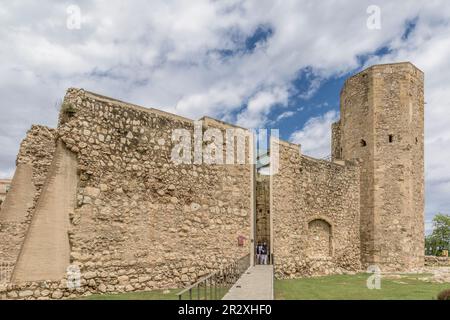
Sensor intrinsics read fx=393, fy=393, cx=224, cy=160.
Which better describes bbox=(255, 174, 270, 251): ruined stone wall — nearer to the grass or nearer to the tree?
the grass

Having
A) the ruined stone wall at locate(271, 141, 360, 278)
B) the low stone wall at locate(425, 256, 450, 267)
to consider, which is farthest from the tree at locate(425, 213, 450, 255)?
the ruined stone wall at locate(271, 141, 360, 278)

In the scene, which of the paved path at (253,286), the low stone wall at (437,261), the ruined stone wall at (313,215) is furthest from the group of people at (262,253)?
the low stone wall at (437,261)

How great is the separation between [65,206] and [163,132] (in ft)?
12.4

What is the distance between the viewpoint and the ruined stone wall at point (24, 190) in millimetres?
13438

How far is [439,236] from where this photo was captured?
175 feet

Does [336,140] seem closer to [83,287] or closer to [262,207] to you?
[262,207]

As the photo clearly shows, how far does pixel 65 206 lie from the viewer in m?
10.0

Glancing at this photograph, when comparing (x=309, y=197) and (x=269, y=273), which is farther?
(x=309, y=197)

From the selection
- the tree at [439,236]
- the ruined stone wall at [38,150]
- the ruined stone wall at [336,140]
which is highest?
the ruined stone wall at [336,140]

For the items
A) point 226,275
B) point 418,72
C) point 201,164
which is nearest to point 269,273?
point 226,275

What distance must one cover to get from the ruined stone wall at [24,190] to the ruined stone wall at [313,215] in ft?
28.0

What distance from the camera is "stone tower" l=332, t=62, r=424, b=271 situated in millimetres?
19375

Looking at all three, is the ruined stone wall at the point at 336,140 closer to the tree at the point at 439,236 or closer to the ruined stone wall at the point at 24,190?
the ruined stone wall at the point at 24,190
